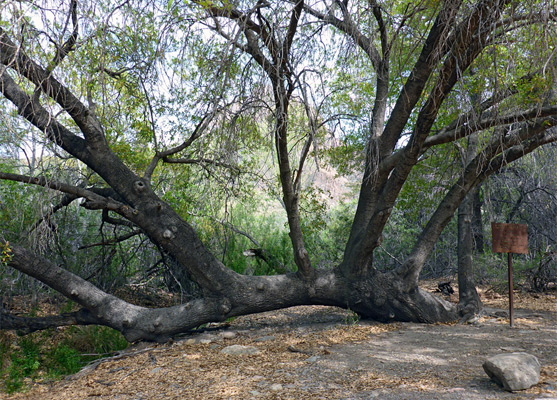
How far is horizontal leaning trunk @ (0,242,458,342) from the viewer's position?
5.41 m

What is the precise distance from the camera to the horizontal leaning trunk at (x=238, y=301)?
541cm

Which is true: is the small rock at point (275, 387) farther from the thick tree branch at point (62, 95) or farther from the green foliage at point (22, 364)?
the thick tree branch at point (62, 95)

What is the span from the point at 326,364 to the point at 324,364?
0.02m

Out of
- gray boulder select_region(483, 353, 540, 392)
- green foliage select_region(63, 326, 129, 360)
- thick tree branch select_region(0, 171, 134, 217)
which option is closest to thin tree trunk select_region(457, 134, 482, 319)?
gray boulder select_region(483, 353, 540, 392)

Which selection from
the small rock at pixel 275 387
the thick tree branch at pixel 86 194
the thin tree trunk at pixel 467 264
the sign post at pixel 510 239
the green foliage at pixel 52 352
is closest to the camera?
the small rock at pixel 275 387

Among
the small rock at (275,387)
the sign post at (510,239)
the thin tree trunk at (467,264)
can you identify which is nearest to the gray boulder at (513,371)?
the small rock at (275,387)

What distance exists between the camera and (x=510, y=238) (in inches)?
232

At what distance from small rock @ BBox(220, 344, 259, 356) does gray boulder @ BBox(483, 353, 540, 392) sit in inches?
92.3

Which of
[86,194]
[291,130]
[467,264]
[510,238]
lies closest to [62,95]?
[86,194]

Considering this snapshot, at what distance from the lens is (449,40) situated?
4.44 m

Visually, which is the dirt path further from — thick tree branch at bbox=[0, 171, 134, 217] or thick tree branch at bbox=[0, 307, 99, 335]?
thick tree branch at bbox=[0, 171, 134, 217]

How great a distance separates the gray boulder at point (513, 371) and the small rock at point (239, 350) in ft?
7.69

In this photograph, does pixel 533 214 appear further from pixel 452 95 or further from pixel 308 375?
pixel 308 375

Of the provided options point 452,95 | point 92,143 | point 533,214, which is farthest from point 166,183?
point 533,214
